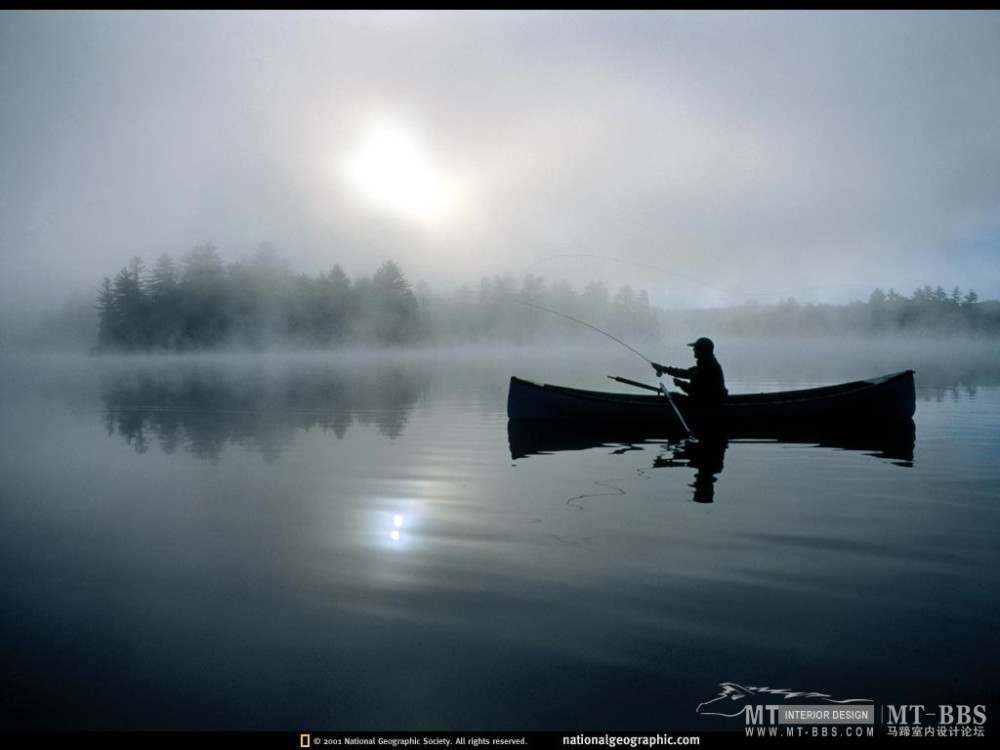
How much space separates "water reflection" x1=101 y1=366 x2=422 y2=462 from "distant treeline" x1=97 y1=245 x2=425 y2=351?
177ft

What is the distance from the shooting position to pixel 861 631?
4773mm

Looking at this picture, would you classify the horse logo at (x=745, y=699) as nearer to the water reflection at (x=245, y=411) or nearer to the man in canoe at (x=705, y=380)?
the water reflection at (x=245, y=411)

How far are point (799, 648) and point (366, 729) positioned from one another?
9.69 feet

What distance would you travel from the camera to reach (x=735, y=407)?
50.3ft

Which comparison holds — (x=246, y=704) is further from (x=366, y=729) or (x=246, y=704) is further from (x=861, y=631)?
(x=861, y=631)

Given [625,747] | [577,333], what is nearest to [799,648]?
[625,747]

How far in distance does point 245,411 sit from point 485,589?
1826 cm

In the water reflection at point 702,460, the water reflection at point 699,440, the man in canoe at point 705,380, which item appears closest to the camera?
the water reflection at point 702,460

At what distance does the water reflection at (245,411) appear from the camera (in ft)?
51.6

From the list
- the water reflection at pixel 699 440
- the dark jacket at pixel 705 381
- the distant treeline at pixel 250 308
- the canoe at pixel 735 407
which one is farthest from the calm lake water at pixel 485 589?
the distant treeline at pixel 250 308

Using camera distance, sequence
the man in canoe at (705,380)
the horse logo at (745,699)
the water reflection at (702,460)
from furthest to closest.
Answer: the man in canoe at (705,380) → the water reflection at (702,460) → the horse logo at (745,699)

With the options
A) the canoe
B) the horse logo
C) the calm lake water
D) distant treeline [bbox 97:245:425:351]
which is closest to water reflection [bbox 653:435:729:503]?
the calm lake water

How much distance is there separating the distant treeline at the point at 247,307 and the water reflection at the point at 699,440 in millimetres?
78952

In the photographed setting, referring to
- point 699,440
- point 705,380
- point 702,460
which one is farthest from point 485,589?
point 705,380
